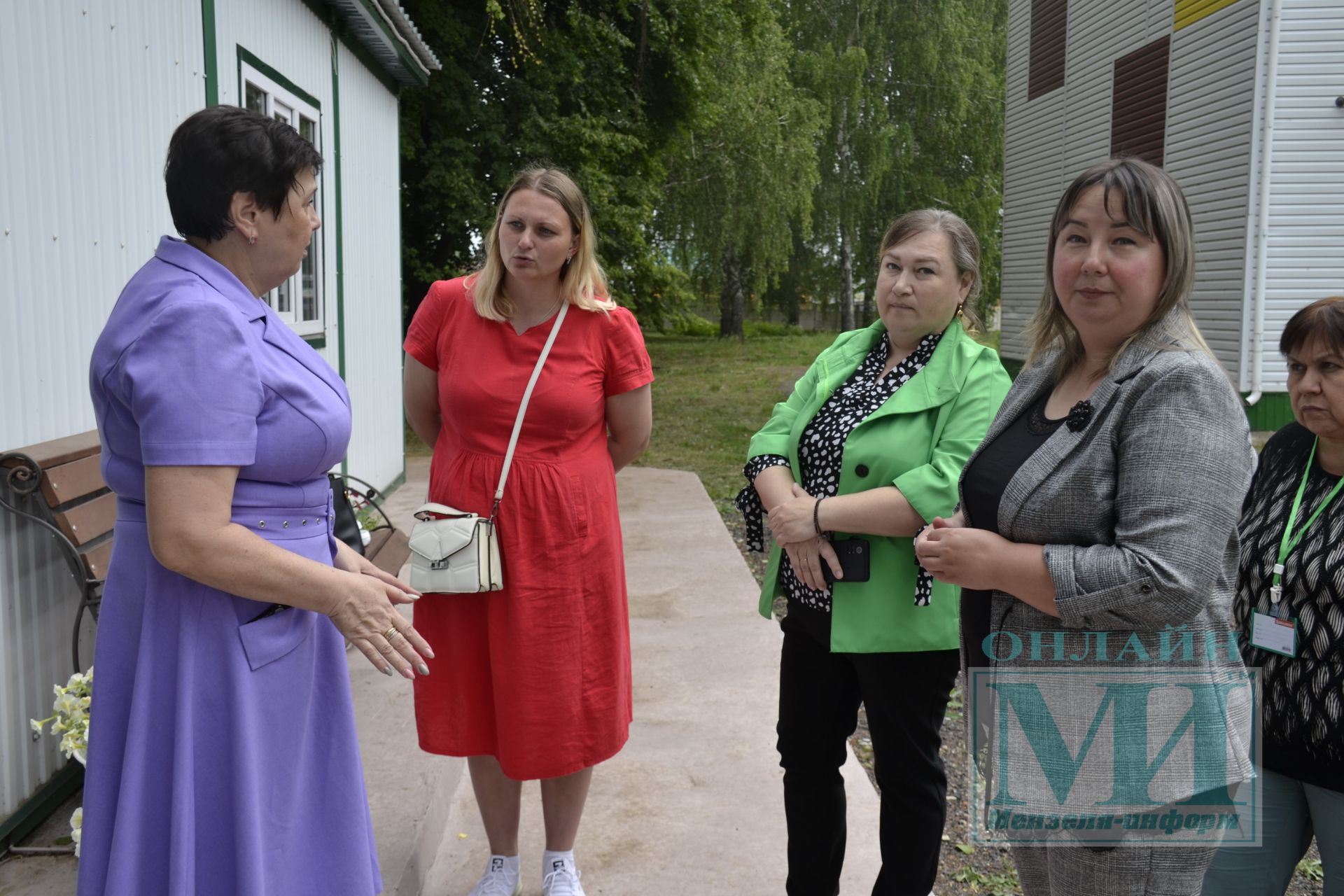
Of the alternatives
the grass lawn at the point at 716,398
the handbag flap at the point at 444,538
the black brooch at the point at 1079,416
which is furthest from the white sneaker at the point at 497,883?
the grass lawn at the point at 716,398

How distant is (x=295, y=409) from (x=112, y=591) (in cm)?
45

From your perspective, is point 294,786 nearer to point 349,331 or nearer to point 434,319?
point 434,319

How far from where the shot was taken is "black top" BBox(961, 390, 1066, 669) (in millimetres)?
2018

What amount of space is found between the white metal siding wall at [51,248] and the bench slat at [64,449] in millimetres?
35

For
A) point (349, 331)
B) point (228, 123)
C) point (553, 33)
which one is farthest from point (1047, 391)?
point (553, 33)

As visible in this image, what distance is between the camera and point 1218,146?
1293 cm

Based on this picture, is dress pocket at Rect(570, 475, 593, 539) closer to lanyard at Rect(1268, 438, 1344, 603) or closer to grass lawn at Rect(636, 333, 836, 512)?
lanyard at Rect(1268, 438, 1344, 603)

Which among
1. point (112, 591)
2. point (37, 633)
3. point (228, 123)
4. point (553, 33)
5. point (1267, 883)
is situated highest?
point (553, 33)

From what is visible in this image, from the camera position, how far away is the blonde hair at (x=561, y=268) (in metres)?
2.92

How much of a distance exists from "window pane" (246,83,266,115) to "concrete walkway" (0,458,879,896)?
3050mm

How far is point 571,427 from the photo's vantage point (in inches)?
116

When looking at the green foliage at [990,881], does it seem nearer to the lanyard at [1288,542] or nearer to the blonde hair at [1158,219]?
the lanyard at [1288,542]

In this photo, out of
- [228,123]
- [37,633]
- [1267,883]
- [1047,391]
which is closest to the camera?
[228,123]

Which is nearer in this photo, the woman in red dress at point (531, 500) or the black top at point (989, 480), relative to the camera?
the black top at point (989, 480)
